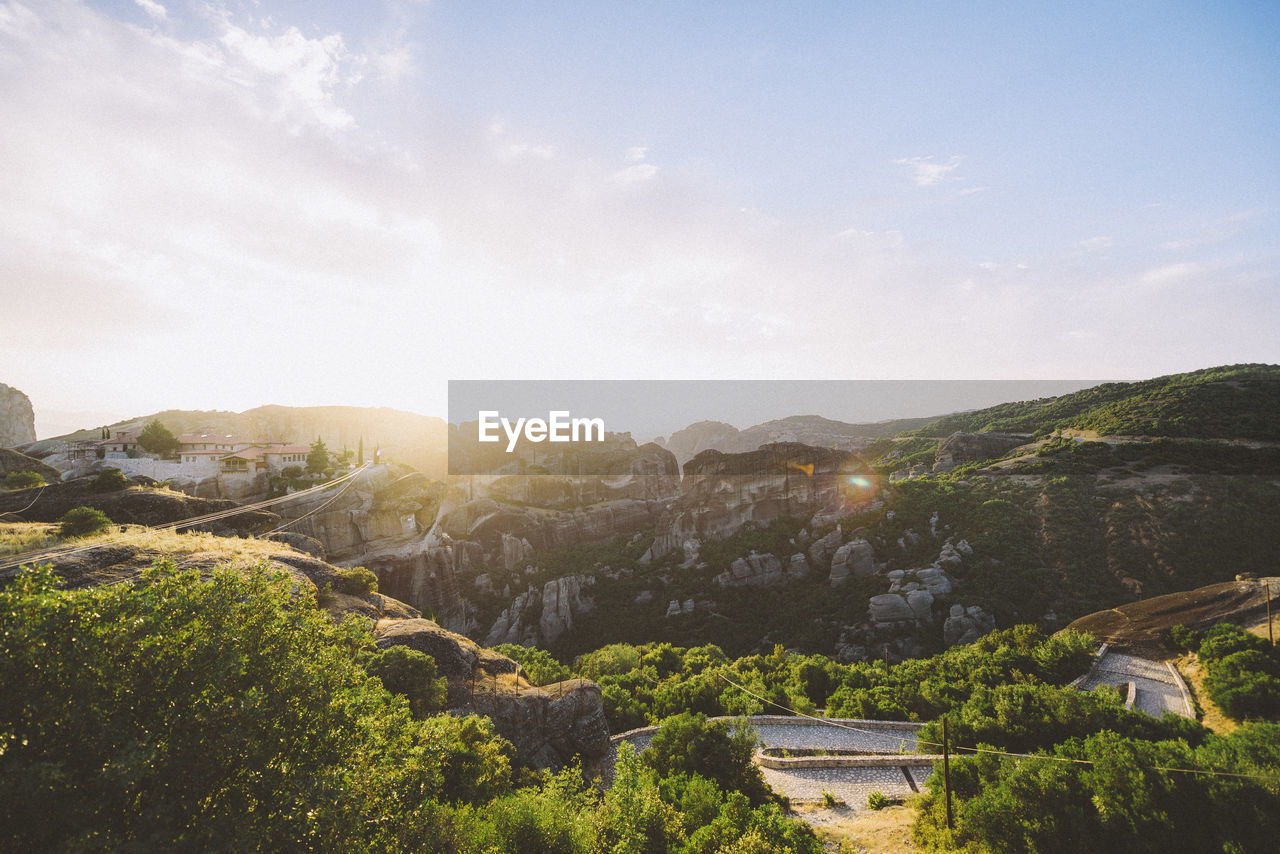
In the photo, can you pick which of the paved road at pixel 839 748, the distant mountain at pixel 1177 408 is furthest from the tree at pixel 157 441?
the distant mountain at pixel 1177 408

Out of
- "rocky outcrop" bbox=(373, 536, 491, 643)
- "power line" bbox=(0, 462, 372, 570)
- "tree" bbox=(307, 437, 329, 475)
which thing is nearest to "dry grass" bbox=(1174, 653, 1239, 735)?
"power line" bbox=(0, 462, 372, 570)

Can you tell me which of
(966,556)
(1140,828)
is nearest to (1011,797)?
(1140,828)

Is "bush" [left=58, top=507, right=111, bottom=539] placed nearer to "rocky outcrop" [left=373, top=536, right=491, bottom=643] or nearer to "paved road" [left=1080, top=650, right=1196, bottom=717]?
"rocky outcrop" [left=373, top=536, right=491, bottom=643]

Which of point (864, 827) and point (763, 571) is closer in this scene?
point (864, 827)

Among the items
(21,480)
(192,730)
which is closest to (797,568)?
(192,730)

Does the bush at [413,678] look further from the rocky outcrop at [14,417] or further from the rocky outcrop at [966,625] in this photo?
the rocky outcrop at [14,417]

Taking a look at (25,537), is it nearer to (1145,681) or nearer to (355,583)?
(355,583)

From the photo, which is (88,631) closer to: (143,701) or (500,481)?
(143,701)
